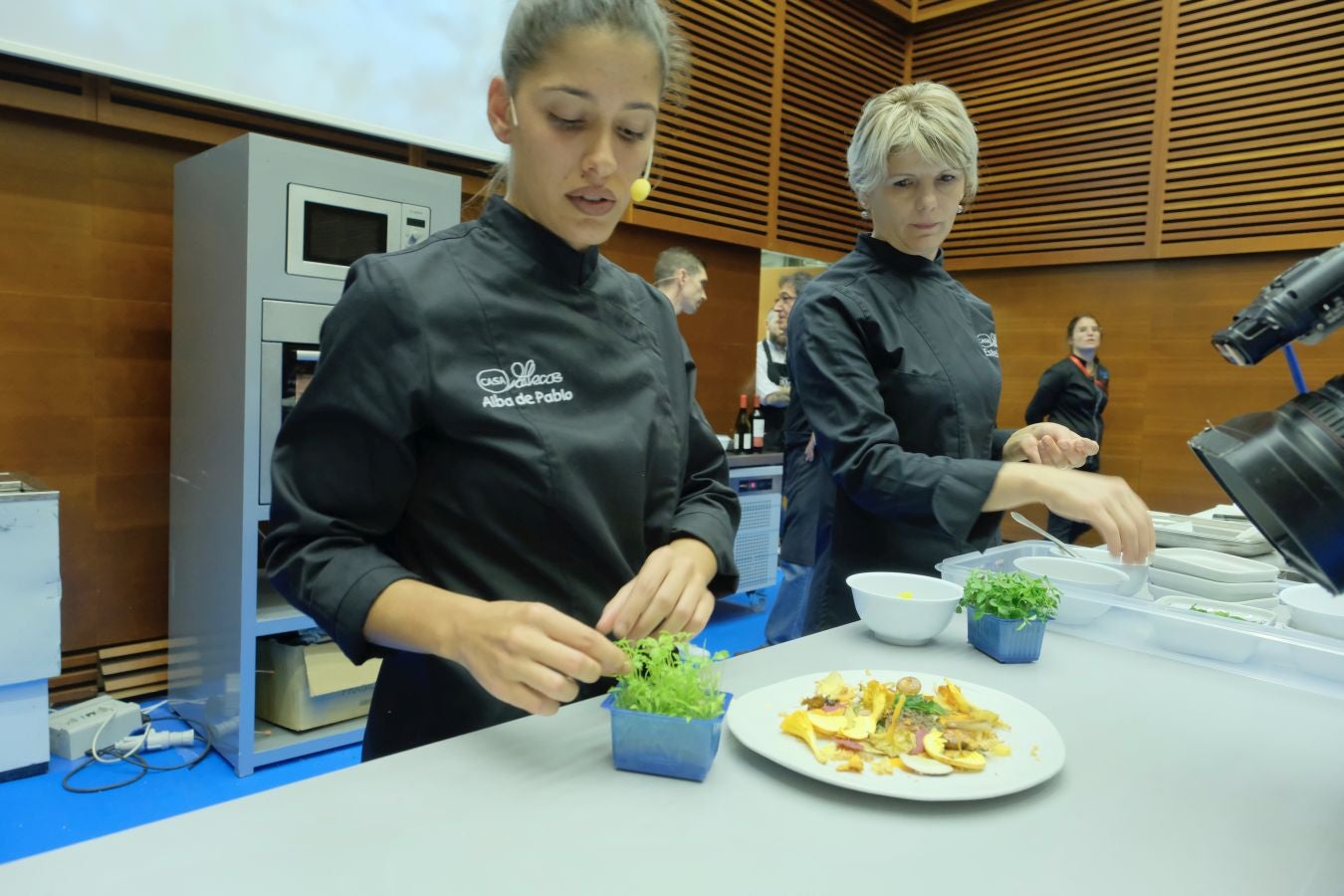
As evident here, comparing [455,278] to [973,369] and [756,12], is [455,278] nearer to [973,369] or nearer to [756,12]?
[973,369]

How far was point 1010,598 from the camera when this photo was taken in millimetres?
1165

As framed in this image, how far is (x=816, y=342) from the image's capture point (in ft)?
5.18

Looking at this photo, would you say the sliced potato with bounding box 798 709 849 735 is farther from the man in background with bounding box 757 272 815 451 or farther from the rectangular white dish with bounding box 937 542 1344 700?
the man in background with bounding box 757 272 815 451

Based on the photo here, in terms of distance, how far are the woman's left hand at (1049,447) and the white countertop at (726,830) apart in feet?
2.06

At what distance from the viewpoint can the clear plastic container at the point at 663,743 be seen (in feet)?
2.61

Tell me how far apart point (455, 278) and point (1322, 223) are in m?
5.80

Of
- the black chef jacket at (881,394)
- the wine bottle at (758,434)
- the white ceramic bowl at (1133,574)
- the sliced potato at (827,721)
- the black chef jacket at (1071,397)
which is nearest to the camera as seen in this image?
the sliced potato at (827,721)

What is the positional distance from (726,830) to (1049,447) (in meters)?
1.12

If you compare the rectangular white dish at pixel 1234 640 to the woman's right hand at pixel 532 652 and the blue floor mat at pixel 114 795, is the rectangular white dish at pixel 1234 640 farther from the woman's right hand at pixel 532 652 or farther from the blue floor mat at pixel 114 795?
the blue floor mat at pixel 114 795

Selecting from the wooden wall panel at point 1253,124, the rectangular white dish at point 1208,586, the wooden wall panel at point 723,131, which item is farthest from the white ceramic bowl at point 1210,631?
the wooden wall panel at point 1253,124

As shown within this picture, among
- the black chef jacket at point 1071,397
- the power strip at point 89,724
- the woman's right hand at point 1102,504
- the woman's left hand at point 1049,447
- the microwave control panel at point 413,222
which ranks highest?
the microwave control panel at point 413,222

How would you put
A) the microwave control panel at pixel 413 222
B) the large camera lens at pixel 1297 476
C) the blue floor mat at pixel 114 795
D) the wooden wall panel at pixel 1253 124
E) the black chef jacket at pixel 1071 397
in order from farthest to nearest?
the black chef jacket at pixel 1071 397
the wooden wall panel at pixel 1253 124
the microwave control panel at pixel 413 222
the blue floor mat at pixel 114 795
the large camera lens at pixel 1297 476

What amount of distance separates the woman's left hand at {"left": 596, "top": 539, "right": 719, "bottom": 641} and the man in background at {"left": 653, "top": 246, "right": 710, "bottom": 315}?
146 inches

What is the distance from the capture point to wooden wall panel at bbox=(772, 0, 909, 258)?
589 centimetres
